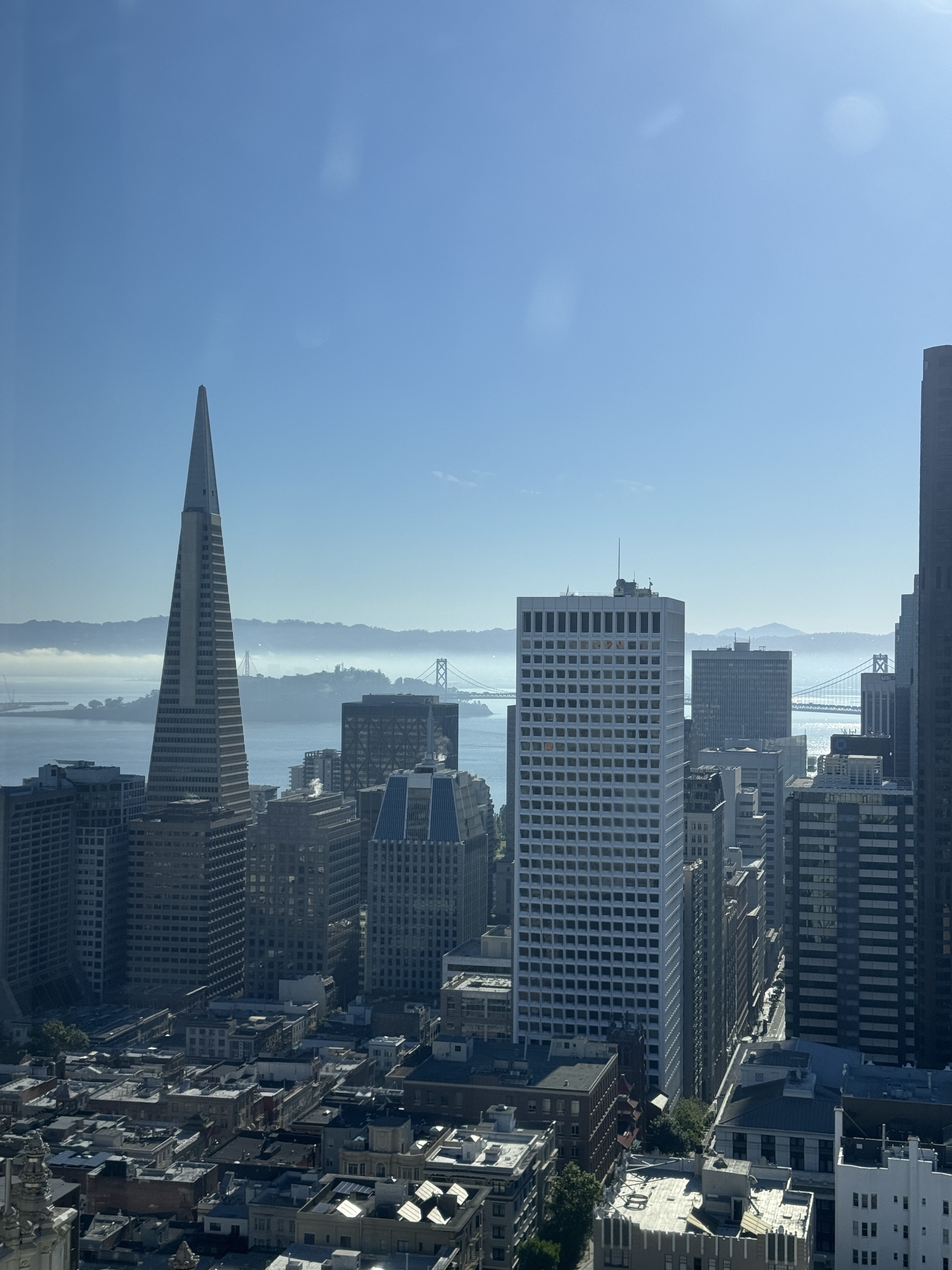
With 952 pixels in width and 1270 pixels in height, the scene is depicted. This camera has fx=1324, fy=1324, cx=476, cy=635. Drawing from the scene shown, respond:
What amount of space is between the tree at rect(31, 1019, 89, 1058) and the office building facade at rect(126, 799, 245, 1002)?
189 inches

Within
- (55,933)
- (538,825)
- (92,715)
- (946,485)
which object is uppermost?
(946,485)

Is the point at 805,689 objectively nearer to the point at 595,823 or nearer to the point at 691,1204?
the point at 595,823

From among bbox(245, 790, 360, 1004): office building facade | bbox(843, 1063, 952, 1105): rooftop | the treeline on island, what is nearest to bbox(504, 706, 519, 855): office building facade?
bbox(245, 790, 360, 1004): office building facade

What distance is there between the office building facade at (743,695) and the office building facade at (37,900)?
123 feet

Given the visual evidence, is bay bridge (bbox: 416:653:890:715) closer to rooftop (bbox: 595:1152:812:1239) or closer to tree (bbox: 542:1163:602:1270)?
tree (bbox: 542:1163:602:1270)

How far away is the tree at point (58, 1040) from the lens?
23422 millimetres

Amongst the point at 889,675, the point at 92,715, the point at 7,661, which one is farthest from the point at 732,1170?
the point at 889,675

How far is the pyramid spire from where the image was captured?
3381 cm

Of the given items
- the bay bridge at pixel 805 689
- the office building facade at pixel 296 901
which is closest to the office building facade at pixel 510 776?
the office building facade at pixel 296 901

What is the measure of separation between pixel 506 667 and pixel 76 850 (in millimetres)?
96853

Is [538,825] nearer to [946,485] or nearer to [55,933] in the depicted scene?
[946,485]

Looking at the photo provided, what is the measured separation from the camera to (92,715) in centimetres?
2352

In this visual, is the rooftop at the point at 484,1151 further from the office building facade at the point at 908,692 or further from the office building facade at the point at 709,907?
the office building facade at the point at 908,692

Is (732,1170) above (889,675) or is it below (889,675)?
below
